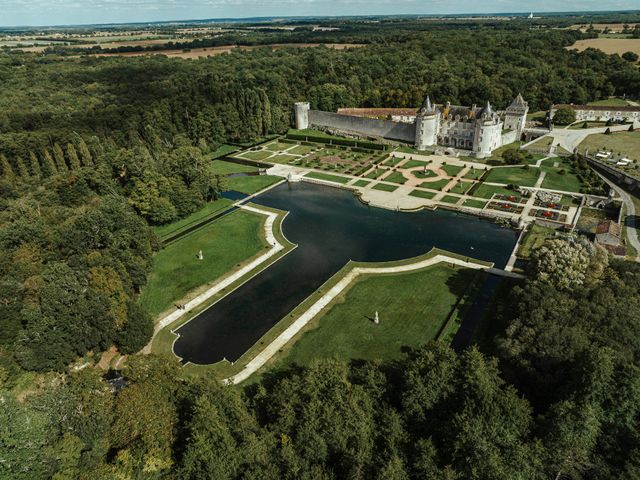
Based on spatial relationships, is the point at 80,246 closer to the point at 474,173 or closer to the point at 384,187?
the point at 384,187

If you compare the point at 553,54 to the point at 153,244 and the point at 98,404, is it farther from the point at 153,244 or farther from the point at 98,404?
the point at 98,404

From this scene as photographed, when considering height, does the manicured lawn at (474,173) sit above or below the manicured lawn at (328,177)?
above

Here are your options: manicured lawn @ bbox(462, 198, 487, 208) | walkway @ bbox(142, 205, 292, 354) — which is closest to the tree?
manicured lawn @ bbox(462, 198, 487, 208)

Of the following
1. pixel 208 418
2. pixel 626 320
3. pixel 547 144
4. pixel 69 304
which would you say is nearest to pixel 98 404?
pixel 208 418

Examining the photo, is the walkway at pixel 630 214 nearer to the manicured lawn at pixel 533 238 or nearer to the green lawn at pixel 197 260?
the manicured lawn at pixel 533 238

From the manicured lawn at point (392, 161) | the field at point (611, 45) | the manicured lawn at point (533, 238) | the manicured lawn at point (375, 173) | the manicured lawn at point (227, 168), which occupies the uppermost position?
the field at point (611, 45)

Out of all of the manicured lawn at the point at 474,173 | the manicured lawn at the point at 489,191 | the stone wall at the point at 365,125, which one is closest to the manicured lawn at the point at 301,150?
the stone wall at the point at 365,125
